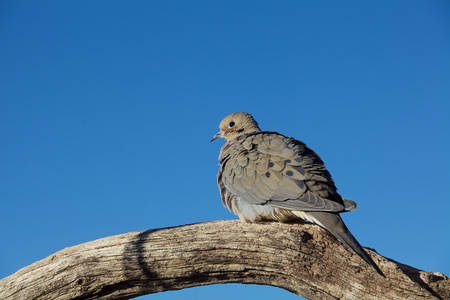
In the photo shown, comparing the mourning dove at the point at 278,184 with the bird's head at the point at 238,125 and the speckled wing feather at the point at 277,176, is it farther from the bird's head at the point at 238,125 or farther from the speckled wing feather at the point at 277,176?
the bird's head at the point at 238,125

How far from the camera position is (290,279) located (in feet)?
11.9

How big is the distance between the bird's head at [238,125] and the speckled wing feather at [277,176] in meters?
0.63

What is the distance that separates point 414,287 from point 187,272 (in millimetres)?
2057

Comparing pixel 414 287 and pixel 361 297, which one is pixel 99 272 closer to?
pixel 361 297

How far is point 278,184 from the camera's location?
4.00 metres

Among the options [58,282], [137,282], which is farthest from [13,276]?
[137,282]

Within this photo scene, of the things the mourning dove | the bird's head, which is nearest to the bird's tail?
the mourning dove

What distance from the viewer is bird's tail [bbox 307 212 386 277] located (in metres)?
3.36

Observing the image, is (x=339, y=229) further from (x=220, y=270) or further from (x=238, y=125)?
(x=238, y=125)

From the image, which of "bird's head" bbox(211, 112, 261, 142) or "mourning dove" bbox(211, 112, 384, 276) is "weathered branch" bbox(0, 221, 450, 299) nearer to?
"mourning dove" bbox(211, 112, 384, 276)

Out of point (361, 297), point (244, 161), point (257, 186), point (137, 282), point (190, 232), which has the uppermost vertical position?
point (244, 161)

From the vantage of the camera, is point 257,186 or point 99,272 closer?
point 99,272

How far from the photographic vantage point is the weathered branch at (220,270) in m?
3.58

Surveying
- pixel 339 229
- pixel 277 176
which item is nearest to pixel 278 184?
pixel 277 176
